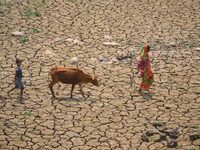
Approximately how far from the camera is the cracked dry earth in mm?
10281

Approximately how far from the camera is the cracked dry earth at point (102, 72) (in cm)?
1028

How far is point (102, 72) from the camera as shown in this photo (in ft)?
43.7

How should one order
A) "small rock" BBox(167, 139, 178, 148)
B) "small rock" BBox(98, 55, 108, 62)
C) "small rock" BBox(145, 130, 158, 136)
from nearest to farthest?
"small rock" BBox(167, 139, 178, 148) < "small rock" BBox(145, 130, 158, 136) < "small rock" BBox(98, 55, 108, 62)

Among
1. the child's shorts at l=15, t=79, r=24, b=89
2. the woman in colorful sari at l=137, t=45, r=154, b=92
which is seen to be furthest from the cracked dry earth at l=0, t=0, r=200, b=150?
the child's shorts at l=15, t=79, r=24, b=89

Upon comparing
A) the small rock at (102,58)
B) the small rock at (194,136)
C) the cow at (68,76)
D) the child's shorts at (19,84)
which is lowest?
the small rock at (194,136)

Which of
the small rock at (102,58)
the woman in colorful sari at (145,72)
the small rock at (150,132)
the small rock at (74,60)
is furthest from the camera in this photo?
the small rock at (102,58)

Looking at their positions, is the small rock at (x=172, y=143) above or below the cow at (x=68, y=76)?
below

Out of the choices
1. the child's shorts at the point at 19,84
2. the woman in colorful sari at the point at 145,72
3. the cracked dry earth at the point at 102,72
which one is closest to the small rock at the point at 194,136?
the cracked dry earth at the point at 102,72

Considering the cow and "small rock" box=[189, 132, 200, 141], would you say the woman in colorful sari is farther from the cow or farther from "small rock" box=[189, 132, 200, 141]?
"small rock" box=[189, 132, 200, 141]

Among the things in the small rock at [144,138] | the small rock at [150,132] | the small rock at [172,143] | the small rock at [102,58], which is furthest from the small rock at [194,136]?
the small rock at [102,58]

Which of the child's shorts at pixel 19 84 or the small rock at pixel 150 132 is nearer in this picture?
the small rock at pixel 150 132

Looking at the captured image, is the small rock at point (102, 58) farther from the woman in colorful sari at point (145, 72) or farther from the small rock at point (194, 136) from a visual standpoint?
the small rock at point (194, 136)

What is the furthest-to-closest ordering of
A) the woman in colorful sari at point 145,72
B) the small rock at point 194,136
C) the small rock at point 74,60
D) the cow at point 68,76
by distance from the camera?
the small rock at point 74,60
the woman in colorful sari at point 145,72
the cow at point 68,76
the small rock at point 194,136

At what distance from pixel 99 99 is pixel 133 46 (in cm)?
381
